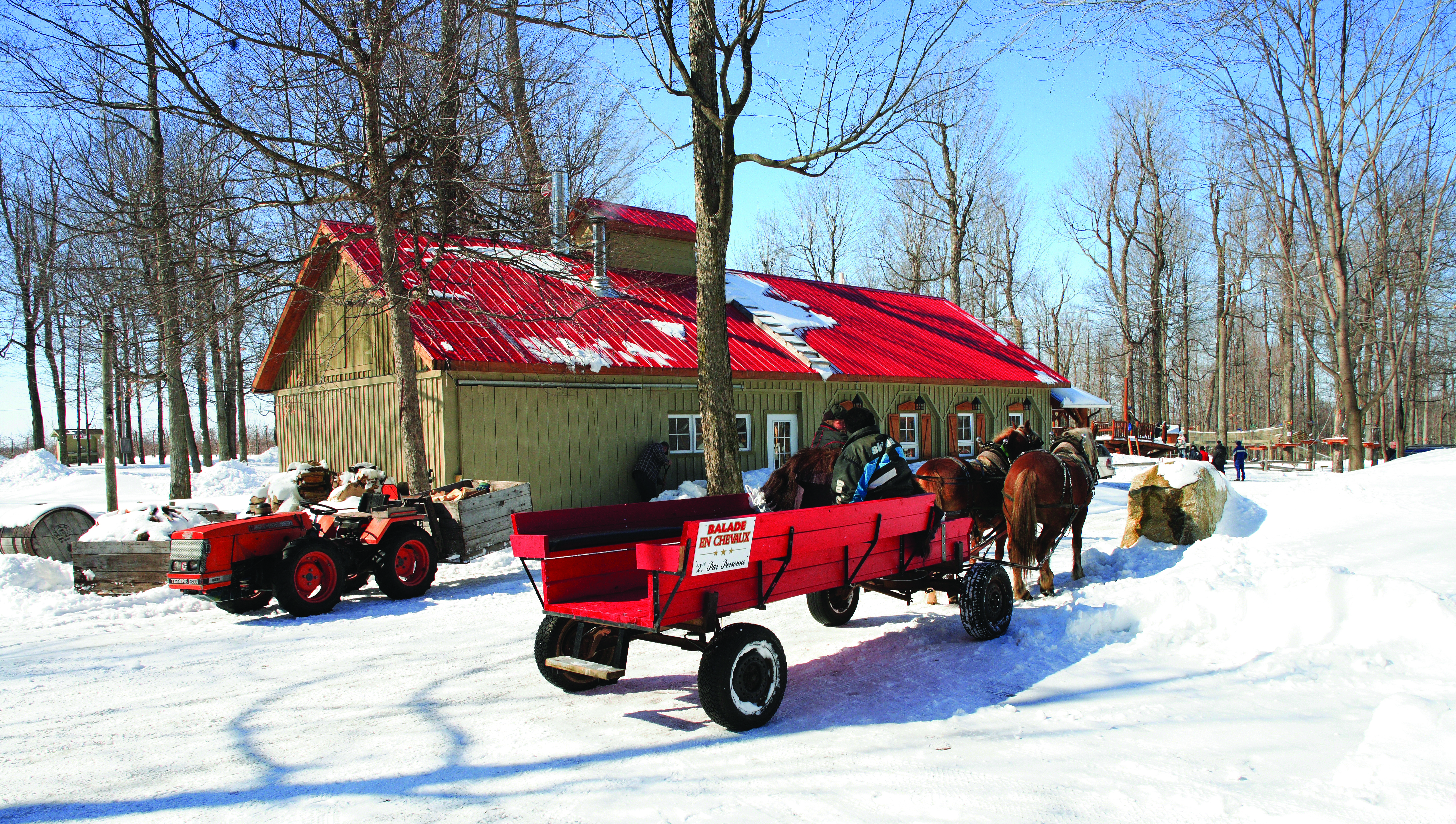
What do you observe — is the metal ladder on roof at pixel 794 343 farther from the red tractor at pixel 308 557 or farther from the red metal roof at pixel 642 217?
the red tractor at pixel 308 557

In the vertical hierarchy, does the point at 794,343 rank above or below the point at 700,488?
above

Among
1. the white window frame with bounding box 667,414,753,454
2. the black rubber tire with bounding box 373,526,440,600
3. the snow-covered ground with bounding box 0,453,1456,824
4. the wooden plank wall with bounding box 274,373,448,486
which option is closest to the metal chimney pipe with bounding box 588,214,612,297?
the white window frame with bounding box 667,414,753,454

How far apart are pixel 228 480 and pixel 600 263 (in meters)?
14.6

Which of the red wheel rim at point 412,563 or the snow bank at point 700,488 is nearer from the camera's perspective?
the red wheel rim at point 412,563

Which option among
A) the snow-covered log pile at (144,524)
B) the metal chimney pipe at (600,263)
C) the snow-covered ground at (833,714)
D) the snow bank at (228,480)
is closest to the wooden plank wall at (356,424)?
the snow-covered log pile at (144,524)

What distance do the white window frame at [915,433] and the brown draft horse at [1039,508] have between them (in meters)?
13.4

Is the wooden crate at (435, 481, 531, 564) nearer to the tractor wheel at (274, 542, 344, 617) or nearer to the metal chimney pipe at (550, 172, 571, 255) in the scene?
the tractor wheel at (274, 542, 344, 617)

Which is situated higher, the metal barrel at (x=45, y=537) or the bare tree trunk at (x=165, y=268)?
the bare tree trunk at (x=165, y=268)

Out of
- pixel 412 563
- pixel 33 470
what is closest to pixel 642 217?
pixel 412 563

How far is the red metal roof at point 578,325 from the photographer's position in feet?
47.4

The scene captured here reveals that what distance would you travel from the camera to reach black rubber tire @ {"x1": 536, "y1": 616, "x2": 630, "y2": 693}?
18.2 ft

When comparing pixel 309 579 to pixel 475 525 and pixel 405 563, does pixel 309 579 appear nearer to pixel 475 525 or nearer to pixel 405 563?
pixel 405 563

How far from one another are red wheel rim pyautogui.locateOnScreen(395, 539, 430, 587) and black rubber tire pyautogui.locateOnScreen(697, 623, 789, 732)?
5901mm

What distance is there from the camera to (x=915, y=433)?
22656 mm
